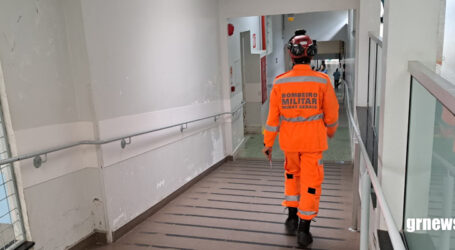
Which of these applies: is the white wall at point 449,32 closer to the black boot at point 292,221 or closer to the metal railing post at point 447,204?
the black boot at point 292,221

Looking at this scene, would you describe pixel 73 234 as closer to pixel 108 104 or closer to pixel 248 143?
pixel 108 104

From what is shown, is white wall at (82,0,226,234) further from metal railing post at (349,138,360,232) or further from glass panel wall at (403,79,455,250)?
glass panel wall at (403,79,455,250)

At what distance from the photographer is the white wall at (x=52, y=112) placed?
2.37 meters

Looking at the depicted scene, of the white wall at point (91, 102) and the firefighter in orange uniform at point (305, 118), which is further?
the firefighter in orange uniform at point (305, 118)

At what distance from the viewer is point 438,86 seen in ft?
3.53

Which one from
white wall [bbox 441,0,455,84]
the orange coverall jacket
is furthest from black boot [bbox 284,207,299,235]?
white wall [bbox 441,0,455,84]

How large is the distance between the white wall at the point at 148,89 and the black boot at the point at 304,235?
1558mm

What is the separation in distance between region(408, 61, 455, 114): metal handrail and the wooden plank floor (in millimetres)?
1893

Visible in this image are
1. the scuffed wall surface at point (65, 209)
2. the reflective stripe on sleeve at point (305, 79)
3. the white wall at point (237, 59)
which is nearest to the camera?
the scuffed wall surface at point (65, 209)

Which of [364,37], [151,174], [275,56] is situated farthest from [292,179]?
[275,56]

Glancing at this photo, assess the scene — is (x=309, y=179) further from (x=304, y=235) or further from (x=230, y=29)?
(x=230, y=29)

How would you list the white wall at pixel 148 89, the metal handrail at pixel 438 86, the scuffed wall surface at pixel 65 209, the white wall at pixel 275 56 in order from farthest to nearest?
1. the white wall at pixel 275 56
2. the white wall at pixel 148 89
3. the scuffed wall surface at pixel 65 209
4. the metal handrail at pixel 438 86

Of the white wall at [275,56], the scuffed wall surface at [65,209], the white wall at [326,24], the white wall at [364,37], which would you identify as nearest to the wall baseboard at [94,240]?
the scuffed wall surface at [65,209]

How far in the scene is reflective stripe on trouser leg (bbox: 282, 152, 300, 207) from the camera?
292 centimetres
